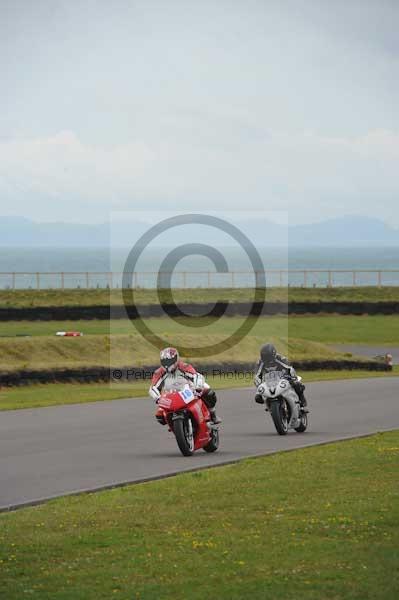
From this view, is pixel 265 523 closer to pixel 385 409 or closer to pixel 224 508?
pixel 224 508

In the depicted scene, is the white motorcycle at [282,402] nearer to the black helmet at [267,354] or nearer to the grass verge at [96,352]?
the black helmet at [267,354]

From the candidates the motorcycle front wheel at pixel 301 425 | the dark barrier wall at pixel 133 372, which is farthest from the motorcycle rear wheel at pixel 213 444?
the dark barrier wall at pixel 133 372

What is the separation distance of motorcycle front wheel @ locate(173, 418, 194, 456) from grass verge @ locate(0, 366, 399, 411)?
841 cm

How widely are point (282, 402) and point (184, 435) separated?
3.27m

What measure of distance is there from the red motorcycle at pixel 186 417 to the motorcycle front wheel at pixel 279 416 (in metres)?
2.35

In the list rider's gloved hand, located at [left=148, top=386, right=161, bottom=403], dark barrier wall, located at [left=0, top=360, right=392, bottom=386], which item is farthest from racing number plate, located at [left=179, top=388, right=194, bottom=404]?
dark barrier wall, located at [left=0, top=360, right=392, bottom=386]

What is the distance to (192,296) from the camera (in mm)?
65250

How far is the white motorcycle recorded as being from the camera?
19.2m

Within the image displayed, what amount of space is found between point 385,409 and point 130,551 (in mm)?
15203

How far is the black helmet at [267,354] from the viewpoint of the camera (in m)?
Result: 19.4

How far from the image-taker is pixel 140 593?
8078 millimetres

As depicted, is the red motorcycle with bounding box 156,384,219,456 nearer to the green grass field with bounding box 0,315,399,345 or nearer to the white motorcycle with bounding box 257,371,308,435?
the white motorcycle with bounding box 257,371,308,435

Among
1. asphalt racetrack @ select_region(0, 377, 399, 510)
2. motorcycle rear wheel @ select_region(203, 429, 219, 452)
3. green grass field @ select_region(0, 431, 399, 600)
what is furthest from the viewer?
motorcycle rear wheel @ select_region(203, 429, 219, 452)

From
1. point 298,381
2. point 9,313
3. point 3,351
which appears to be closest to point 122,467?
point 298,381
